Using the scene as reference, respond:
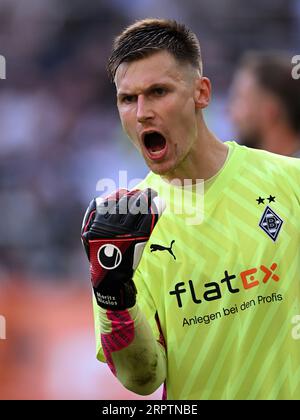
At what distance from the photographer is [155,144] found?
296 cm

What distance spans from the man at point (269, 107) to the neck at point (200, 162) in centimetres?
256

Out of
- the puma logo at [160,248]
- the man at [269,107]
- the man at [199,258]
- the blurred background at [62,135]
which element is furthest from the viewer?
the blurred background at [62,135]

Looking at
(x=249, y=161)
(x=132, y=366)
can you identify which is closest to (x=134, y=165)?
(x=249, y=161)

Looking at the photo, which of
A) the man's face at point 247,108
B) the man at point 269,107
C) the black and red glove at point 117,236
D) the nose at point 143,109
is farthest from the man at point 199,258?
the man's face at point 247,108

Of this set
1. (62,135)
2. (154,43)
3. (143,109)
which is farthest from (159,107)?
(62,135)

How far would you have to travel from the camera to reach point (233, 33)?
7387 mm

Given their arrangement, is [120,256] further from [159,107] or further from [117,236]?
[159,107]

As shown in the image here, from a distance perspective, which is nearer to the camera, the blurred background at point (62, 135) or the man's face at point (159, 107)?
the man's face at point (159, 107)

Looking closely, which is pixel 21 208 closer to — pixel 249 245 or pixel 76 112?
pixel 76 112

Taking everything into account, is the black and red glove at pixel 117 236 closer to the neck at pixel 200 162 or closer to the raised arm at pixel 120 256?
Answer: the raised arm at pixel 120 256

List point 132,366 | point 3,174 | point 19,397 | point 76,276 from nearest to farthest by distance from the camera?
point 132,366 < point 19,397 < point 76,276 < point 3,174

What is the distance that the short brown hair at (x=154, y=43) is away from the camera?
114 inches

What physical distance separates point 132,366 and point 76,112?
489 centimetres

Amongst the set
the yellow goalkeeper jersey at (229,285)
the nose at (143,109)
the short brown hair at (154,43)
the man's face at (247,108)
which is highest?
the short brown hair at (154,43)
